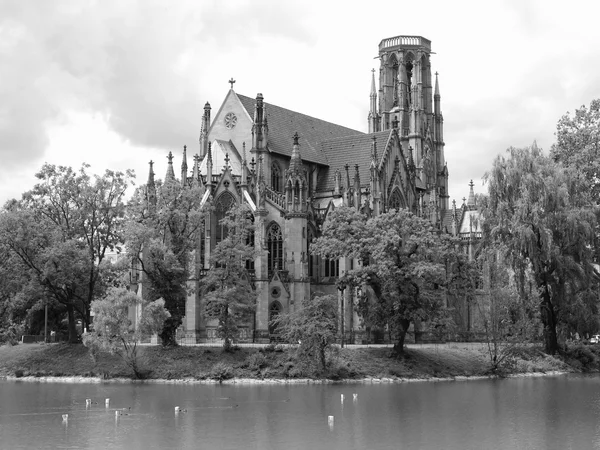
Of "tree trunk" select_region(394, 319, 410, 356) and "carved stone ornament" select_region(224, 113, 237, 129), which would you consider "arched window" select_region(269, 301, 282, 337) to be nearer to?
"tree trunk" select_region(394, 319, 410, 356)

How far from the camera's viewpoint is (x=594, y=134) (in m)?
73.9

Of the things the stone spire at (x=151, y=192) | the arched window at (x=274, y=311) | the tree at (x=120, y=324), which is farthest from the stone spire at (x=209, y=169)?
the tree at (x=120, y=324)

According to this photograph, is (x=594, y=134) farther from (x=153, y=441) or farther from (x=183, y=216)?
(x=153, y=441)

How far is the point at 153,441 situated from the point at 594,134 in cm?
4983

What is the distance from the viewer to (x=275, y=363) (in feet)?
218

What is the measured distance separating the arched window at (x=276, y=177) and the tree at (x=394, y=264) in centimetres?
2185

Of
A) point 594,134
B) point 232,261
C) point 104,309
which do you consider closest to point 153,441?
point 104,309

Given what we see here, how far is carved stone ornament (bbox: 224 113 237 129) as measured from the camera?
96.4m

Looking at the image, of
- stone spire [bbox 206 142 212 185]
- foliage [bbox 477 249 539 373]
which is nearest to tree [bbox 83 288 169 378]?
stone spire [bbox 206 142 212 185]

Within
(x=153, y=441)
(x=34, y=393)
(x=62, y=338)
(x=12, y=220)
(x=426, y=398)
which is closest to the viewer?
(x=153, y=441)

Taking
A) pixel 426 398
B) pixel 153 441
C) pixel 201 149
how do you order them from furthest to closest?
pixel 201 149 → pixel 426 398 → pixel 153 441

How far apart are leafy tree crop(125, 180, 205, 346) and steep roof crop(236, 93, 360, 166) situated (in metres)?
21.5

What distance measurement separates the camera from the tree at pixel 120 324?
64.4 m

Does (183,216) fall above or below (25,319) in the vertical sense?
above
